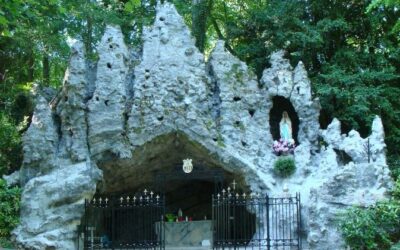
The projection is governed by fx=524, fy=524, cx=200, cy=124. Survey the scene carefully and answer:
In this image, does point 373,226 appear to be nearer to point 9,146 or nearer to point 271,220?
point 271,220

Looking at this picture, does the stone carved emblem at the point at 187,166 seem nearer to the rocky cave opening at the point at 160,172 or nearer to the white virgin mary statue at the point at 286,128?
the rocky cave opening at the point at 160,172

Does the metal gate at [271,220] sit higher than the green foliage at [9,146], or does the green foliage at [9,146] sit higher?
the green foliage at [9,146]

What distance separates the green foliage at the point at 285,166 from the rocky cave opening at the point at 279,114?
2.24 meters

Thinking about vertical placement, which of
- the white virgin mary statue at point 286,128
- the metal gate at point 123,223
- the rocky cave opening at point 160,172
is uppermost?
the white virgin mary statue at point 286,128

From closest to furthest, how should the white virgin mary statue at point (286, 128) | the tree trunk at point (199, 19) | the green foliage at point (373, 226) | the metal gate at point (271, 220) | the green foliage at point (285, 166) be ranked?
the green foliage at point (373, 226), the metal gate at point (271, 220), the green foliage at point (285, 166), the white virgin mary statue at point (286, 128), the tree trunk at point (199, 19)

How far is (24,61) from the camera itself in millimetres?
21016

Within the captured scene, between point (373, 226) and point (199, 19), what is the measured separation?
11.8 m

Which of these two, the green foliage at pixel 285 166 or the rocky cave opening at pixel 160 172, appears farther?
the rocky cave opening at pixel 160 172

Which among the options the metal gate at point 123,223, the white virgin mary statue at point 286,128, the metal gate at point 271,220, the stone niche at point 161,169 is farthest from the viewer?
the white virgin mary statue at point 286,128

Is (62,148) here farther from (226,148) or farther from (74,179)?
(226,148)

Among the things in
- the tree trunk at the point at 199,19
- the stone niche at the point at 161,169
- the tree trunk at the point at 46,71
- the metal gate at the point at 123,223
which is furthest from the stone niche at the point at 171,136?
the tree trunk at the point at 46,71

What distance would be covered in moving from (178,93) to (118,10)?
25.6ft

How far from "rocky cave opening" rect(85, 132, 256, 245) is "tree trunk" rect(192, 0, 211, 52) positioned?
5.67m

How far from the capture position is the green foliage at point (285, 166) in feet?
51.5
